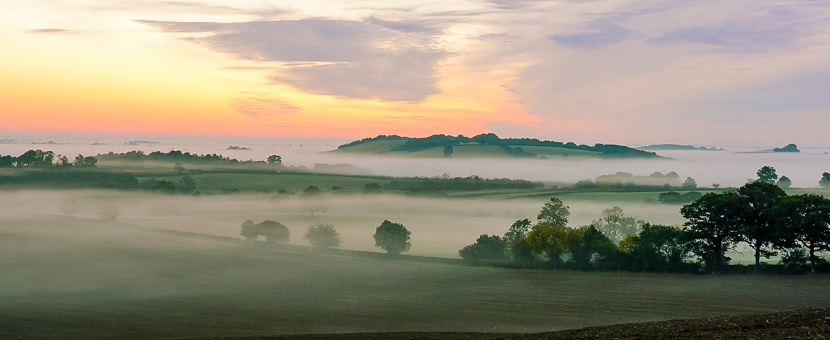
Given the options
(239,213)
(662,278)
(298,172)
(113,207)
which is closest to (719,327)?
(662,278)

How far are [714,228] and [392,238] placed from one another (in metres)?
35.6

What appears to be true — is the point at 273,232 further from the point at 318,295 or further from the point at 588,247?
the point at 588,247

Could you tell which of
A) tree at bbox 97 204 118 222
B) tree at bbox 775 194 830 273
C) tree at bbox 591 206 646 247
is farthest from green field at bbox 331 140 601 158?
tree at bbox 775 194 830 273

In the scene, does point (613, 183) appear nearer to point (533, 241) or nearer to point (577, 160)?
point (577, 160)

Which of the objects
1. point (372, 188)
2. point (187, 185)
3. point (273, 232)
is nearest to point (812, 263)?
point (273, 232)

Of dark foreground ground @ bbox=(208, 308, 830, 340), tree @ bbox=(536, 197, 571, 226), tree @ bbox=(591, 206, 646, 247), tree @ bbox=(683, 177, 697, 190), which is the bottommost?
dark foreground ground @ bbox=(208, 308, 830, 340)

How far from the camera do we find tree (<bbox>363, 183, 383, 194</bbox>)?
13718 cm

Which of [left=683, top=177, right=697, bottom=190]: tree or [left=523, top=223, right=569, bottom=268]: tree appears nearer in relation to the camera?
[left=523, top=223, right=569, bottom=268]: tree

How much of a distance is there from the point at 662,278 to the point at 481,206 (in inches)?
2844

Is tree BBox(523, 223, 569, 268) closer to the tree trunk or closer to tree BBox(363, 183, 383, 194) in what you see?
the tree trunk

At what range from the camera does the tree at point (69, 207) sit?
114562mm

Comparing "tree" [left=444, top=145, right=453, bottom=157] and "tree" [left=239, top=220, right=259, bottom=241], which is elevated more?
"tree" [left=444, top=145, right=453, bottom=157]

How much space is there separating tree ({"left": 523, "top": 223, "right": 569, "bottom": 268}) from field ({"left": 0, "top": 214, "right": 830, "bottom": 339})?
422 centimetres

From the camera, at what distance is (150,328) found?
33.7m
